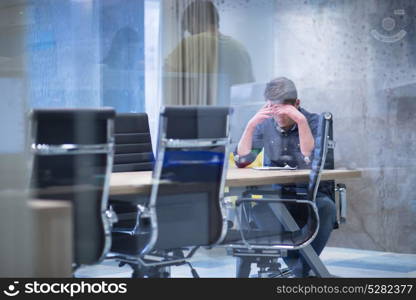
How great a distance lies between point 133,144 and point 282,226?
3.26 feet

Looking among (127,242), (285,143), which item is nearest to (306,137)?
(285,143)

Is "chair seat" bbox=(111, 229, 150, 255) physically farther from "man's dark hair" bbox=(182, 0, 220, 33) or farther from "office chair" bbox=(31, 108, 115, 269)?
"man's dark hair" bbox=(182, 0, 220, 33)

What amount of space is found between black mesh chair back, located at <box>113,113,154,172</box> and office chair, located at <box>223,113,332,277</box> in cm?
61

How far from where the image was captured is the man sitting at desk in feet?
15.1

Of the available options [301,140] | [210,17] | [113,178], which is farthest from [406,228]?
[113,178]

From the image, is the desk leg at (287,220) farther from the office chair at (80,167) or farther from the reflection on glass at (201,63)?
the office chair at (80,167)

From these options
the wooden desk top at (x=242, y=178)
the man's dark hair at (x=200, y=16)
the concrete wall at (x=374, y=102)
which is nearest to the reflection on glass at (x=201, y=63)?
the man's dark hair at (x=200, y=16)

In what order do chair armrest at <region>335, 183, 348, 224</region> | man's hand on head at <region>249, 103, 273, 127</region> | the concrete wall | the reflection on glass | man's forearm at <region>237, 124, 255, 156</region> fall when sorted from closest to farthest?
the reflection on glass
man's forearm at <region>237, 124, 255, 156</region>
man's hand on head at <region>249, 103, 273, 127</region>
chair armrest at <region>335, 183, 348, 224</region>
the concrete wall

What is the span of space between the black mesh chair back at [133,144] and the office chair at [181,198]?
200mm

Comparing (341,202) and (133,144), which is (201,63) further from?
(341,202)

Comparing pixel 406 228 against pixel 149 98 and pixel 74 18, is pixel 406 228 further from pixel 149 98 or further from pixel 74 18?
pixel 74 18

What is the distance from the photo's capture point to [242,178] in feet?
14.4

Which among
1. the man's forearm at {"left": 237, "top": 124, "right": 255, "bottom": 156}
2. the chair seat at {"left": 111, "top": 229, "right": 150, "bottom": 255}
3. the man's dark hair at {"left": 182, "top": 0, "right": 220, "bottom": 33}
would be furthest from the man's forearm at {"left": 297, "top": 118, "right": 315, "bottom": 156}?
the chair seat at {"left": 111, "top": 229, "right": 150, "bottom": 255}

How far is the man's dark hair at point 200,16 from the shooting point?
4262 millimetres
